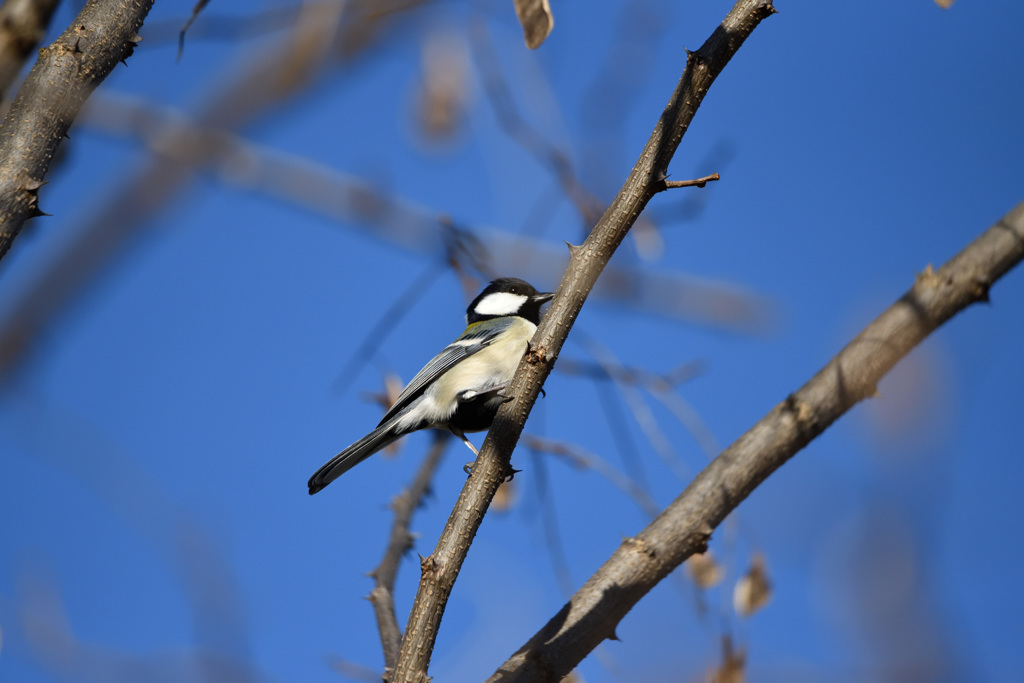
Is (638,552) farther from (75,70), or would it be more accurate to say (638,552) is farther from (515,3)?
(75,70)

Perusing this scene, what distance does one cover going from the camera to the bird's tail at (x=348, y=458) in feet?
12.4

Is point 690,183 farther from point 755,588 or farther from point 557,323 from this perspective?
point 755,588

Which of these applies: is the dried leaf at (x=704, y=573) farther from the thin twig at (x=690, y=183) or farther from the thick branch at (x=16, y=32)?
the thick branch at (x=16, y=32)

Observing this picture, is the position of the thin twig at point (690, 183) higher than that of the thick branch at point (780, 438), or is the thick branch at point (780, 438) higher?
the thin twig at point (690, 183)

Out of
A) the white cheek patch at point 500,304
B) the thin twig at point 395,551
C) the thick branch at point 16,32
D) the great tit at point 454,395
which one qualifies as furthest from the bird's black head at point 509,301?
the thick branch at point 16,32

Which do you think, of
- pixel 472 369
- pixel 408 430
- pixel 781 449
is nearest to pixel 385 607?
pixel 408 430

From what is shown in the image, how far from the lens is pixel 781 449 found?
279 cm

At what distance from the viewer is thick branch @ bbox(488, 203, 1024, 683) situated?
2.74 meters

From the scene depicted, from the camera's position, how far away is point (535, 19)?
6.87 ft

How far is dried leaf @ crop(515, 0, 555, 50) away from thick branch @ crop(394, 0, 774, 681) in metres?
0.41

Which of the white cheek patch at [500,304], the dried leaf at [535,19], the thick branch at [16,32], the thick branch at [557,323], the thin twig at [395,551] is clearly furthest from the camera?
the white cheek patch at [500,304]

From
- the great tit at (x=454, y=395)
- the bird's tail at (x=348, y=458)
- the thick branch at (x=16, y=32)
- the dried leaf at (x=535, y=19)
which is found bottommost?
the dried leaf at (x=535, y=19)

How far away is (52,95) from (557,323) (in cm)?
156

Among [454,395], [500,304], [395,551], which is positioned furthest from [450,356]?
[500,304]
